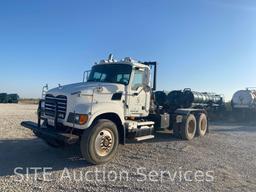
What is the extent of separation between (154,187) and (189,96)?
957cm

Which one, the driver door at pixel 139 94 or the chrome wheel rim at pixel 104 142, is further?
the driver door at pixel 139 94

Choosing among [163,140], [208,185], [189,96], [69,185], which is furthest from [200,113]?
[69,185]

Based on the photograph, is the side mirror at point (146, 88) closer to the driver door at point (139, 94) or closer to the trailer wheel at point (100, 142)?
the driver door at point (139, 94)

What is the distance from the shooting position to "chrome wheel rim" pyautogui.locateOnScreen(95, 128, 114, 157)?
7.66 metres

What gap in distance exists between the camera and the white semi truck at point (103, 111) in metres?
7.49

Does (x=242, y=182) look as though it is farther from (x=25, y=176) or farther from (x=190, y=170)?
(x=25, y=176)

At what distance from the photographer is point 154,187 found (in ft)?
20.0

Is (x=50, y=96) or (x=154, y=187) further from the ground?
(x=50, y=96)

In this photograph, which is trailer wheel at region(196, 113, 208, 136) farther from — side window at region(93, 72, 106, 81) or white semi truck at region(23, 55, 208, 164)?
side window at region(93, 72, 106, 81)

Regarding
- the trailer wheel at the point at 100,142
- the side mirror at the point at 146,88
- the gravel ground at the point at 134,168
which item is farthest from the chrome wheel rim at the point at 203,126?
the trailer wheel at the point at 100,142

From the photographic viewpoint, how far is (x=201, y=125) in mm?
13891

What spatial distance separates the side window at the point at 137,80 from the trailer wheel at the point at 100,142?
1.83 meters

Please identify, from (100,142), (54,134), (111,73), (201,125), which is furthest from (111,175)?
(201,125)

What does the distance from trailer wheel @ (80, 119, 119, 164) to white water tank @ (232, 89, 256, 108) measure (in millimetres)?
19617
